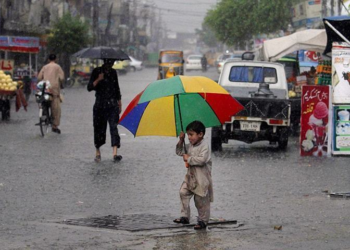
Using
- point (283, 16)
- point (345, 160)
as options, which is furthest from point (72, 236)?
point (283, 16)

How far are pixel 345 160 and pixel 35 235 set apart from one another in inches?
323

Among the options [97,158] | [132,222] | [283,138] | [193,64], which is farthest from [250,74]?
[193,64]

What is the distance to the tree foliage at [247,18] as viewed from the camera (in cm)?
7125

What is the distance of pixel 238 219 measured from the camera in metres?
9.75

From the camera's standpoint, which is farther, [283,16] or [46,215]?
[283,16]

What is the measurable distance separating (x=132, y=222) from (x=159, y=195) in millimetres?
2226

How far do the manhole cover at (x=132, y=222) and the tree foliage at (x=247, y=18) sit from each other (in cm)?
6208

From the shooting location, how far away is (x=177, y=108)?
371 inches

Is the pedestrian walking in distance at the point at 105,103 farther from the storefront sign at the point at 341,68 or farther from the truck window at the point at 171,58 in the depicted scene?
the truck window at the point at 171,58

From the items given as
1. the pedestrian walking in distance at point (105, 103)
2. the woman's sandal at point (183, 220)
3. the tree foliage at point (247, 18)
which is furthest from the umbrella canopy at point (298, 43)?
the tree foliage at point (247, 18)

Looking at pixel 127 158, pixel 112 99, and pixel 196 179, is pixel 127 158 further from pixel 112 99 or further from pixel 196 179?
pixel 196 179

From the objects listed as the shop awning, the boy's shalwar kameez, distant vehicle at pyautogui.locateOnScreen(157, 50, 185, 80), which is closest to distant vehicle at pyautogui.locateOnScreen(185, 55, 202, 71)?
distant vehicle at pyautogui.locateOnScreen(157, 50, 185, 80)

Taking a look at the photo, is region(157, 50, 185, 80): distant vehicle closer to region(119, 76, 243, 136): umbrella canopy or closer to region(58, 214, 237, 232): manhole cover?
region(58, 214, 237, 232): manhole cover

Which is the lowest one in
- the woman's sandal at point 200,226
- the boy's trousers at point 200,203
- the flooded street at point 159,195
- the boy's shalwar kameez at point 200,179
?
the flooded street at point 159,195
